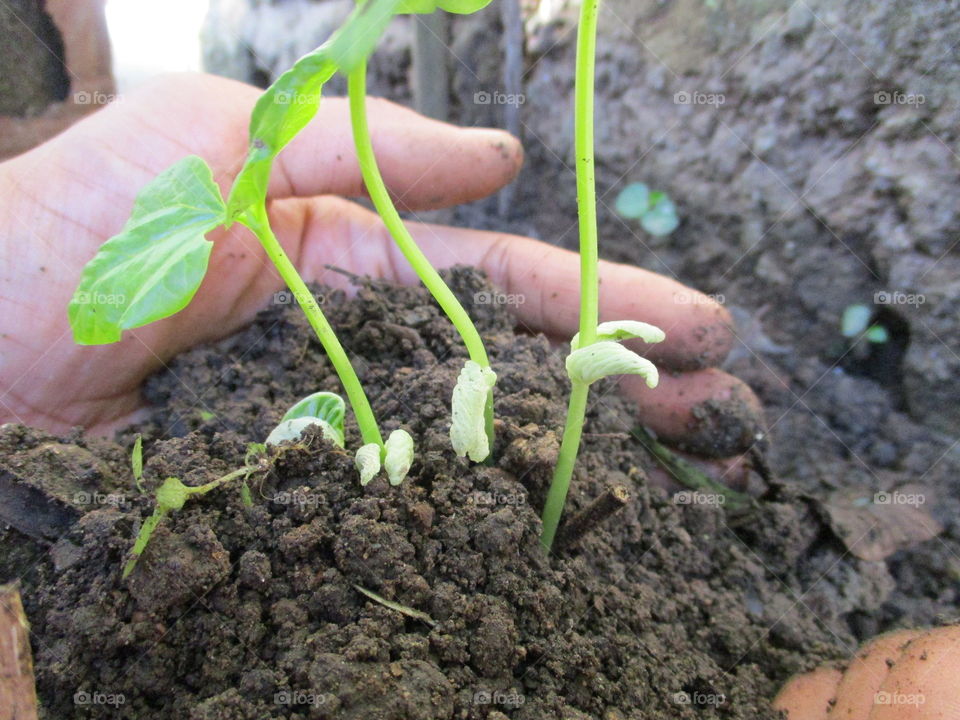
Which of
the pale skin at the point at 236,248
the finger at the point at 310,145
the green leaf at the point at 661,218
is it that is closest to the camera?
the pale skin at the point at 236,248

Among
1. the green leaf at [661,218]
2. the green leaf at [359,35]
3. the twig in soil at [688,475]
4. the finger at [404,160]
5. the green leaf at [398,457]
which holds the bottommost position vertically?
the twig in soil at [688,475]

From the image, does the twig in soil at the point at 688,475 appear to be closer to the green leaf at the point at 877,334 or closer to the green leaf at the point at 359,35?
the green leaf at the point at 877,334

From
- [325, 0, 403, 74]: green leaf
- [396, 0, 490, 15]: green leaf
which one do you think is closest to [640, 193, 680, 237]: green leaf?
[396, 0, 490, 15]: green leaf

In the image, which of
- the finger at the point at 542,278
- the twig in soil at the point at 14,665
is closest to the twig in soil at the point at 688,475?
the finger at the point at 542,278

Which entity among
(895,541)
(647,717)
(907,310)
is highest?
(907,310)

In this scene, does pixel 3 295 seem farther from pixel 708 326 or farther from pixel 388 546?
pixel 708 326

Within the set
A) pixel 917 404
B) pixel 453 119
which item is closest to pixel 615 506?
pixel 917 404

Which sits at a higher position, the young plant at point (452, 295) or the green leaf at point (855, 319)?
the young plant at point (452, 295)

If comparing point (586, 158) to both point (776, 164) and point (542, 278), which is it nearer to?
point (542, 278)
